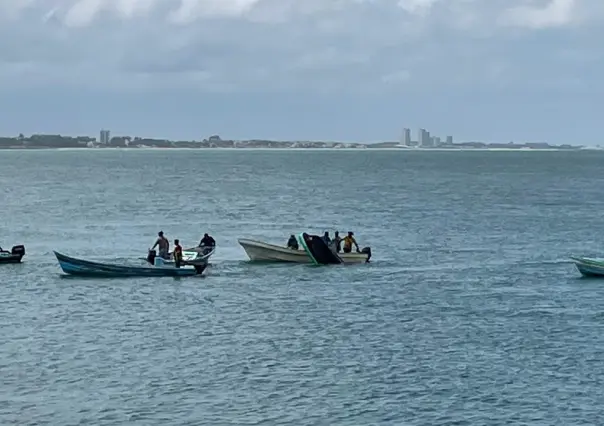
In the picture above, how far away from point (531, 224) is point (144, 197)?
54435mm

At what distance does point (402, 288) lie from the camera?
180 feet

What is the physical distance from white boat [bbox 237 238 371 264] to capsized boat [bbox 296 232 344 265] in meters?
0.53

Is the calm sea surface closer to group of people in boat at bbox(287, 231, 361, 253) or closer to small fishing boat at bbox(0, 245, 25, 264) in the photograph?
small fishing boat at bbox(0, 245, 25, 264)

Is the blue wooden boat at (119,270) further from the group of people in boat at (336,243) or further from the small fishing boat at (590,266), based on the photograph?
the small fishing boat at (590,266)

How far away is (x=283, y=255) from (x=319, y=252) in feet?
7.72

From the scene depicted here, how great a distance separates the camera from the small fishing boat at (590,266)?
57.5 meters

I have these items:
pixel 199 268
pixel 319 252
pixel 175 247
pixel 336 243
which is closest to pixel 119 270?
pixel 175 247

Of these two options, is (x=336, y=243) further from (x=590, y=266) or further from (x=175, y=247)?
(x=590, y=266)

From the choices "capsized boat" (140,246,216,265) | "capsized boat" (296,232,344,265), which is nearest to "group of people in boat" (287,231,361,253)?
"capsized boat" (296,232,344,265)

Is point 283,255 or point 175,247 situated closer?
point 175,247

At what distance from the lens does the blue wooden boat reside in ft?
189

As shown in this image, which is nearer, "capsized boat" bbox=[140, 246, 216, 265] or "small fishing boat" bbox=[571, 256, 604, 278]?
"small fishing boat" bbox=[571, 256, 604, 278]

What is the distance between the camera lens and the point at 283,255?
2522 inches

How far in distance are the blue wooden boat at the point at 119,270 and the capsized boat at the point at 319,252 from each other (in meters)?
7.01
